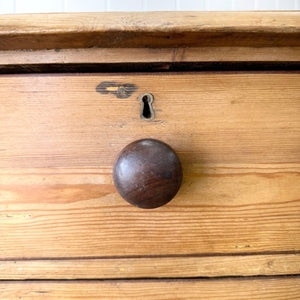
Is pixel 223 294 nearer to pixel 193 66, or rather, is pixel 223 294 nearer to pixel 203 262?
pixel 203 262

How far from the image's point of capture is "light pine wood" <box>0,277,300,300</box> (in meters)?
0.36

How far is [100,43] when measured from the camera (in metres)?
0.33

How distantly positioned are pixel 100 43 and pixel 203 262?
314 millimetres

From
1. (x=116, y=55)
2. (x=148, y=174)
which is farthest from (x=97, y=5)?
(x=148, y=174)

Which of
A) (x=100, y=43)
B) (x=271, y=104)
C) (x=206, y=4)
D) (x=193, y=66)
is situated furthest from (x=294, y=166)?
(x=206, y=4)

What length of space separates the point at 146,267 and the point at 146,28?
0.30 metres

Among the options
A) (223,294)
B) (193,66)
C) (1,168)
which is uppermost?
(193,66)

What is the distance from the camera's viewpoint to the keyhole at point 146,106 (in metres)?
0.35

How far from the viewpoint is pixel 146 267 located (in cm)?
37

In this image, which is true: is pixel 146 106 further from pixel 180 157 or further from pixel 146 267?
pixel 146 267

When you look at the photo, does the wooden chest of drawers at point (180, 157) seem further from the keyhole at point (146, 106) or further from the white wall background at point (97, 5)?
the white wall background at point (97, 5)

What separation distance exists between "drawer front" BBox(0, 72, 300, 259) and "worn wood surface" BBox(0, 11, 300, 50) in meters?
0.05

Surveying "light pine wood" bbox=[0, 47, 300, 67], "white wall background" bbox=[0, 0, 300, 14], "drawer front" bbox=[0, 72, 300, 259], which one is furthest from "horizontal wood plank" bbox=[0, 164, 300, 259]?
"white wall background" bbox=[0, 0, 300, 14]

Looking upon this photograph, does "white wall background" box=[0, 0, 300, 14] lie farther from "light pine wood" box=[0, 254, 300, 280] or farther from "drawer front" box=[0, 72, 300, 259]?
"light pine wood" box=[0, 254, 300, 280]
